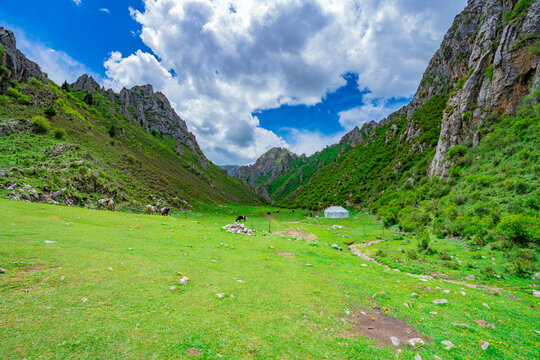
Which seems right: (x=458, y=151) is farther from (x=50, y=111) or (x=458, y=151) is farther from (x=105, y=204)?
(x=50, y=111)

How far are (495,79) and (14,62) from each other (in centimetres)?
10865

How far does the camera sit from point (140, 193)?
54.8m

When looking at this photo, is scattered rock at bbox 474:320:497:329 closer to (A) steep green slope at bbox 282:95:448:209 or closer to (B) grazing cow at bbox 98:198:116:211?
(B) grazing cow at bbox 98:198:116:211

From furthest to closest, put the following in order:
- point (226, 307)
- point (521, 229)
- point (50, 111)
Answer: point (50, 111)
point (521, 229)
point (226, 307)

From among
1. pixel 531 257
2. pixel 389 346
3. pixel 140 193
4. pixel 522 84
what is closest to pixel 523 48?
pixel 522 84

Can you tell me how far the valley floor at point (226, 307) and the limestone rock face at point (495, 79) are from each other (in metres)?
35.6

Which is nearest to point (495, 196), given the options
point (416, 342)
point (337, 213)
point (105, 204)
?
point (416, 342)

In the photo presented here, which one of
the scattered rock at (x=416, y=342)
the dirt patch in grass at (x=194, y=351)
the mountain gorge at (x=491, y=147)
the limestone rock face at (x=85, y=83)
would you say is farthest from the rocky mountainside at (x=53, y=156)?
the limestone rock face at (x=85, y=83)

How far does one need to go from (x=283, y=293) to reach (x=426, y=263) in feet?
51.7

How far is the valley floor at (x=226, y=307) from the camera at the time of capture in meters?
5.10

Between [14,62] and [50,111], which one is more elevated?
[14,62]

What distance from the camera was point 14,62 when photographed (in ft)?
167

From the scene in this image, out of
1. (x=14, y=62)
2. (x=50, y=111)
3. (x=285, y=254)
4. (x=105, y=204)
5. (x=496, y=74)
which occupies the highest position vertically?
(x=14, y=62)

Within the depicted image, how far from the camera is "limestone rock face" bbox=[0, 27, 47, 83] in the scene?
49.5 meters
